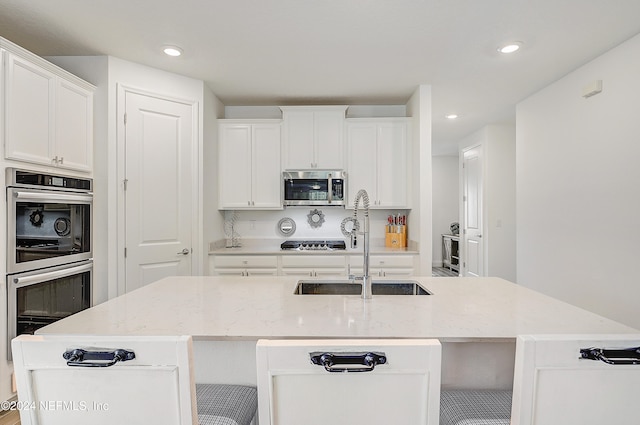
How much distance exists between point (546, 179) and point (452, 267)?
3671 mm

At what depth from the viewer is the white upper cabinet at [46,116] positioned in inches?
79.1

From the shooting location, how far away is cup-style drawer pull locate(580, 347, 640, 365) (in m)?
0.74

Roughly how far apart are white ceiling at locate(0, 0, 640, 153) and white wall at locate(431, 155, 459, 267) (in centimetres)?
427

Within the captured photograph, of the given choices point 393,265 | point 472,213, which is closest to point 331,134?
point 393,265

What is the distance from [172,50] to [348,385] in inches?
110

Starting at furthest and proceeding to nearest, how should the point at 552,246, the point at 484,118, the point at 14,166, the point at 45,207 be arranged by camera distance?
the point at 484,118
the point at 552,246
the point at 45,207
the point at 14,166

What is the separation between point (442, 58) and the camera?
2.80 m

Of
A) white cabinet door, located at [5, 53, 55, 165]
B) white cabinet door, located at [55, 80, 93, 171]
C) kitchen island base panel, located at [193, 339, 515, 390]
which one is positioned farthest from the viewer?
white cabinet door, located at [55, 80, 93, 171]

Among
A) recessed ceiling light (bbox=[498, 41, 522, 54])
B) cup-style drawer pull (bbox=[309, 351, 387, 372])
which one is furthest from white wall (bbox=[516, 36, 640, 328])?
cup-style drawer pull (bbox=[309, 351, 387, 372])

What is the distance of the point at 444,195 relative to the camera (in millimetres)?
7730

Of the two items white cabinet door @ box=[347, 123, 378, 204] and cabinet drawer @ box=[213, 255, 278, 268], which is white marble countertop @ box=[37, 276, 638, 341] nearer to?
cabinet drawer @ box=[213, 255, 278, 268]

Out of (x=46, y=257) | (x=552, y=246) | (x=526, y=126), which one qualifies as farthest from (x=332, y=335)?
(x=526, y=126)

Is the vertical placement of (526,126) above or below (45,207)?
above

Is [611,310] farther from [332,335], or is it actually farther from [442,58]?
[332,335]
